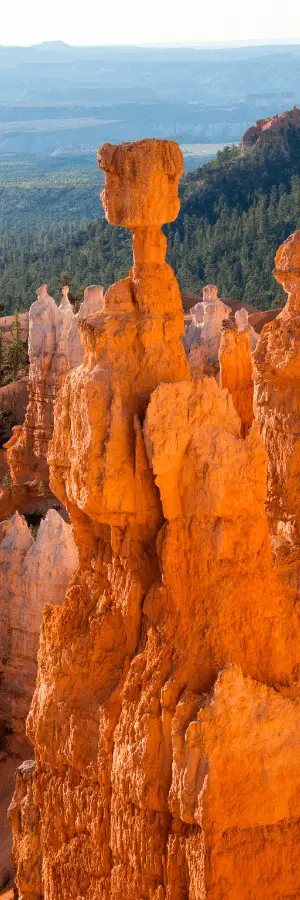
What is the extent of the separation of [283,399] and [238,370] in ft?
7.01

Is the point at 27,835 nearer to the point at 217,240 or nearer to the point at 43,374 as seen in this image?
the point at 43,374

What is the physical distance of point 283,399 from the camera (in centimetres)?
894

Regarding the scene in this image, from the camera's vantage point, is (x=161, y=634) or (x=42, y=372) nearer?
(x=161, y=634)

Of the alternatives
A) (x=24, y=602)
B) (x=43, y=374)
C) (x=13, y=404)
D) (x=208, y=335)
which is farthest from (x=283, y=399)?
(x=13, y=404)

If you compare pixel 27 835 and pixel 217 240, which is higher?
pixel 217 240

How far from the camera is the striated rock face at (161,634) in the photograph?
596 cm

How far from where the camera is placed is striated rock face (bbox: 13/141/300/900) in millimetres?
5965

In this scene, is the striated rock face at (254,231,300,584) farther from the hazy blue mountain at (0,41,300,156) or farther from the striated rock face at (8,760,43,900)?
the hazy blue mountain at (0,41,300,156)

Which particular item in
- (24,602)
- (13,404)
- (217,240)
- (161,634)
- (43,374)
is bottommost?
(161,634)

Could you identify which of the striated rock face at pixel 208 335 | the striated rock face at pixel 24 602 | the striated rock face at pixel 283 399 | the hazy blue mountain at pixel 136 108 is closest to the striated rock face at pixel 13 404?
the striated rock face at pixel 208 335

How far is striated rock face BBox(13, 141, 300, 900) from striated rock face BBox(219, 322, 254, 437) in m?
0.36

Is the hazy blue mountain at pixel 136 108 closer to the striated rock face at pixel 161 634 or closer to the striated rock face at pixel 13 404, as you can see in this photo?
the striated rock face at pixel 13 404

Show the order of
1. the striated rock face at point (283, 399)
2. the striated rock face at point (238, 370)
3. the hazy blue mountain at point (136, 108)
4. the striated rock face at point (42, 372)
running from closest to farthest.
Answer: the striated rock face at point (238, 370)
the striated rock face at point (283, 399)
the striated rock face at point (42, 372)
the hazy blue mountain at point (136, 108)

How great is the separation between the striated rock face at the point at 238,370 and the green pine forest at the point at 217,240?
36.6 meters
